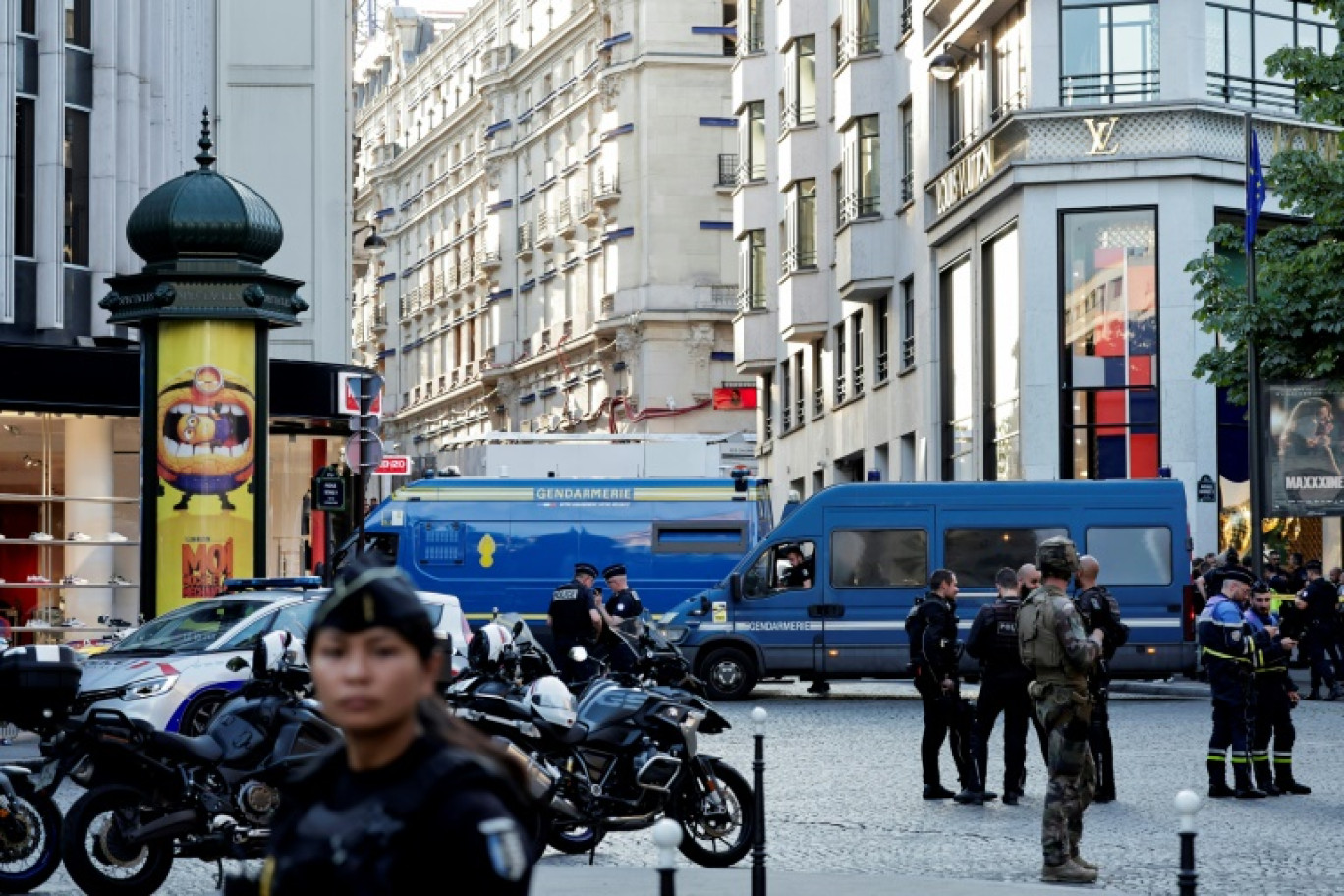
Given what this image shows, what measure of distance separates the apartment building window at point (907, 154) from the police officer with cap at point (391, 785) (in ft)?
136

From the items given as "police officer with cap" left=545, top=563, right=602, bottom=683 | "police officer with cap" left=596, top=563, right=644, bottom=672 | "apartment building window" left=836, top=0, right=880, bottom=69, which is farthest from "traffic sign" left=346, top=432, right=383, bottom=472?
"apartment building window" left=836, top=0, right=880, bottom=69

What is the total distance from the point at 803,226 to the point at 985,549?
23.8 m

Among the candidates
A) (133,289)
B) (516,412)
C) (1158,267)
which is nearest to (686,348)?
(516,412)

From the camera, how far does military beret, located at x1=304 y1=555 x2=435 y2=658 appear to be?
374cm

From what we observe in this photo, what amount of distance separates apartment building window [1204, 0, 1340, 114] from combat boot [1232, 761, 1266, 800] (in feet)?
69.7

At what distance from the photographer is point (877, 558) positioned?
2903cm

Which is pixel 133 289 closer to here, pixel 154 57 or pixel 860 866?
pixel 154 57

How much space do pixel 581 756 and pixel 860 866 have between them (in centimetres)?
165

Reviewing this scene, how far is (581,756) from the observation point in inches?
520

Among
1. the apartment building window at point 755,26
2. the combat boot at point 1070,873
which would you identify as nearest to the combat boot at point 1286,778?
the combat boot at point 1070,873

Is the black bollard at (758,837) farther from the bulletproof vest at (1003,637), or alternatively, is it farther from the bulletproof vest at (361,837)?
the bulletproof vest at (361,837)

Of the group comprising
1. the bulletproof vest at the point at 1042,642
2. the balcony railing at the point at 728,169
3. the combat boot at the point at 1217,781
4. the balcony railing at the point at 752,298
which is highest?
the balcony railing at the point at 728,169

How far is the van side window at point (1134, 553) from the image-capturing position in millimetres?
28312

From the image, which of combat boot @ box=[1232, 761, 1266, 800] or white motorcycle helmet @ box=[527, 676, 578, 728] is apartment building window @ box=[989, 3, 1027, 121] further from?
white motorcycle helmet @ box=[527, 676, 578, 728]
